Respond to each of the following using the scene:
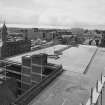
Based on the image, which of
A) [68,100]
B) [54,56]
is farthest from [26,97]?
[54,56]

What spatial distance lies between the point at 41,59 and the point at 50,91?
7.33 m

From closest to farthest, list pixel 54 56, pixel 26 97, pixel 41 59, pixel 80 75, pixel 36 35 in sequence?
1. pixel 26 97
2. pixel 80 75
3. pixel 41 59
4. pixel 54 56
5. pixel 36 35

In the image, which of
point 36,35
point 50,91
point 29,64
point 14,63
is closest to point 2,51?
point 14,63

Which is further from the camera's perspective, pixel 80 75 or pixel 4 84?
pixel 80 75

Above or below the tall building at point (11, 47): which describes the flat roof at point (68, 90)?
below

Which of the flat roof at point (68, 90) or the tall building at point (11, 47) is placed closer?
the flat roof at point (68, 90)

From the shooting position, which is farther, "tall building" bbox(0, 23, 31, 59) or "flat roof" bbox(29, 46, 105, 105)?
"tall building" bbox(0, 23, 31, 59)

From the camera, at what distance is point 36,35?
10319 cm

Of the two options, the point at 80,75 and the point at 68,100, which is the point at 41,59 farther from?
the point at 68,100

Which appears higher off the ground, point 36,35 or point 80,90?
point 36,35

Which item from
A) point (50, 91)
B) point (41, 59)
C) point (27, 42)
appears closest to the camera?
point (50, 91)

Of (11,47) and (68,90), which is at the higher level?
(11,47)

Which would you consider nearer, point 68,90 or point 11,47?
point 68,90

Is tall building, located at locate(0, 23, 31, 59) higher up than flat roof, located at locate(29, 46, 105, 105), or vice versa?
tall building, located at locate(0, 23, 31, 59)
